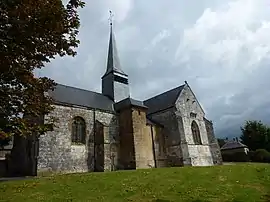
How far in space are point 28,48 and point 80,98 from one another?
55.7 ft

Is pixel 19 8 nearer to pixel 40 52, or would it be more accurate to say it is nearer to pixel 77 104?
pixel 40 52

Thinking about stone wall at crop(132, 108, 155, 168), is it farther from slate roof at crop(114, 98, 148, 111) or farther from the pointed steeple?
the pointed steeple

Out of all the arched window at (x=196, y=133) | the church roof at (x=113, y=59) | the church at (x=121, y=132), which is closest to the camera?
the church at (x=121, y=132)

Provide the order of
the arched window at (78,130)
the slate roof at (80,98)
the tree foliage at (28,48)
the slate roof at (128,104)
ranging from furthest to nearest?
the slate roof at (128,104), the slate roof at (80,98), the arched window at (78,130), the tree foliage at (28,48)

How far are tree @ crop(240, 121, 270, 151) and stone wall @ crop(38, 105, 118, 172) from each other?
36594mm

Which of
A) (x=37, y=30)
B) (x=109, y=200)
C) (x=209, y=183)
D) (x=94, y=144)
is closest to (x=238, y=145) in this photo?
(x=94, y=144)

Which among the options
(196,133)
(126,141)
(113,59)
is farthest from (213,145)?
(113,59)

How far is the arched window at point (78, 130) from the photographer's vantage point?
22953mm

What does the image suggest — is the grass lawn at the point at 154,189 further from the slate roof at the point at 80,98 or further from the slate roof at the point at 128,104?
the slate roof at the point at 128,104

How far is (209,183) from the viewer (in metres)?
12.1

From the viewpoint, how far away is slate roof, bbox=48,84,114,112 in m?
23.7

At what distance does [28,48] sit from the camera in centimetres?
915

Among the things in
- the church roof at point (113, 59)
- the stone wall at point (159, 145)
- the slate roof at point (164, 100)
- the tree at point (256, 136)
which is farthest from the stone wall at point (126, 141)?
the tree at point (256, 136)

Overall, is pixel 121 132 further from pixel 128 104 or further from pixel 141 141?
pixel 128 104
